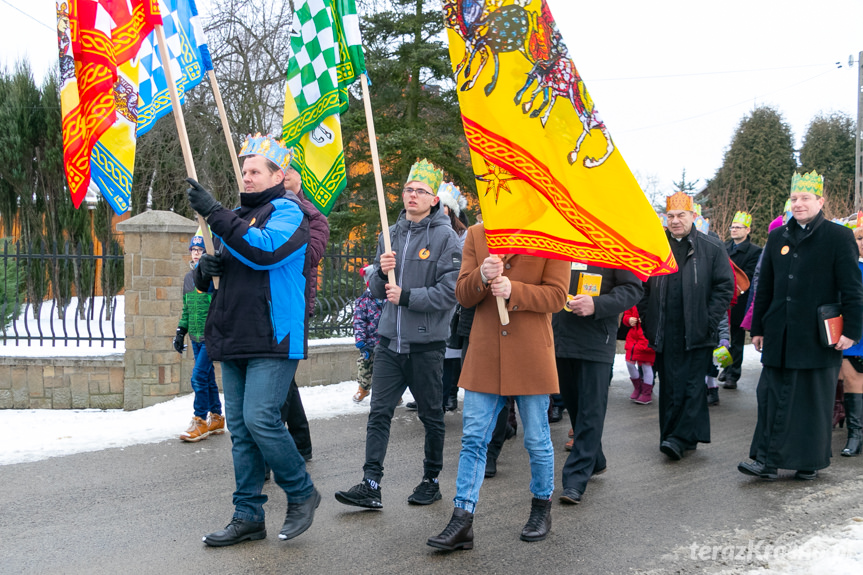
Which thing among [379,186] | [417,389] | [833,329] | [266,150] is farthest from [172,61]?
[833,329]

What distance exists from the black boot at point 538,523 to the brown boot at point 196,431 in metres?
3.43

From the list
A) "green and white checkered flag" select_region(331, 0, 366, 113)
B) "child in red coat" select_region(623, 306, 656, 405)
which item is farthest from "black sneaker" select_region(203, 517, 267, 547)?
"child in red coat" select_region(623, 306, 656, 405)

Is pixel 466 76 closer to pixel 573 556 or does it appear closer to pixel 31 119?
pixel 573 556

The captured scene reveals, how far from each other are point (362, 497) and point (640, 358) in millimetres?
5026

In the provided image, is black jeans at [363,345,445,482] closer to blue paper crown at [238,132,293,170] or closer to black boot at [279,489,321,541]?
black boot at [279,489,321,541]

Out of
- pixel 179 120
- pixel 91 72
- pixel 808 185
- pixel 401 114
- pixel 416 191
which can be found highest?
pixel 401 114

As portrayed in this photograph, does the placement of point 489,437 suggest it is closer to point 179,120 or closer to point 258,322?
point 258,322

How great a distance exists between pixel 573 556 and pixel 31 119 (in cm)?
1581

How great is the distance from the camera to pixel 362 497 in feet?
15.7

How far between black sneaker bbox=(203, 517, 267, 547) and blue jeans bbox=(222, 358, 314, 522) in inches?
1.3

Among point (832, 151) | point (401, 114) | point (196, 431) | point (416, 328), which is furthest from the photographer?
point (832, 151)

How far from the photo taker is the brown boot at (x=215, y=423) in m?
6.95

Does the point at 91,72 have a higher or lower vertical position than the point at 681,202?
higher

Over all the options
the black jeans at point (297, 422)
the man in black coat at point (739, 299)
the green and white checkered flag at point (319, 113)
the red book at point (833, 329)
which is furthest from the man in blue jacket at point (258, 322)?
the man in black coat at point (739, 299)
